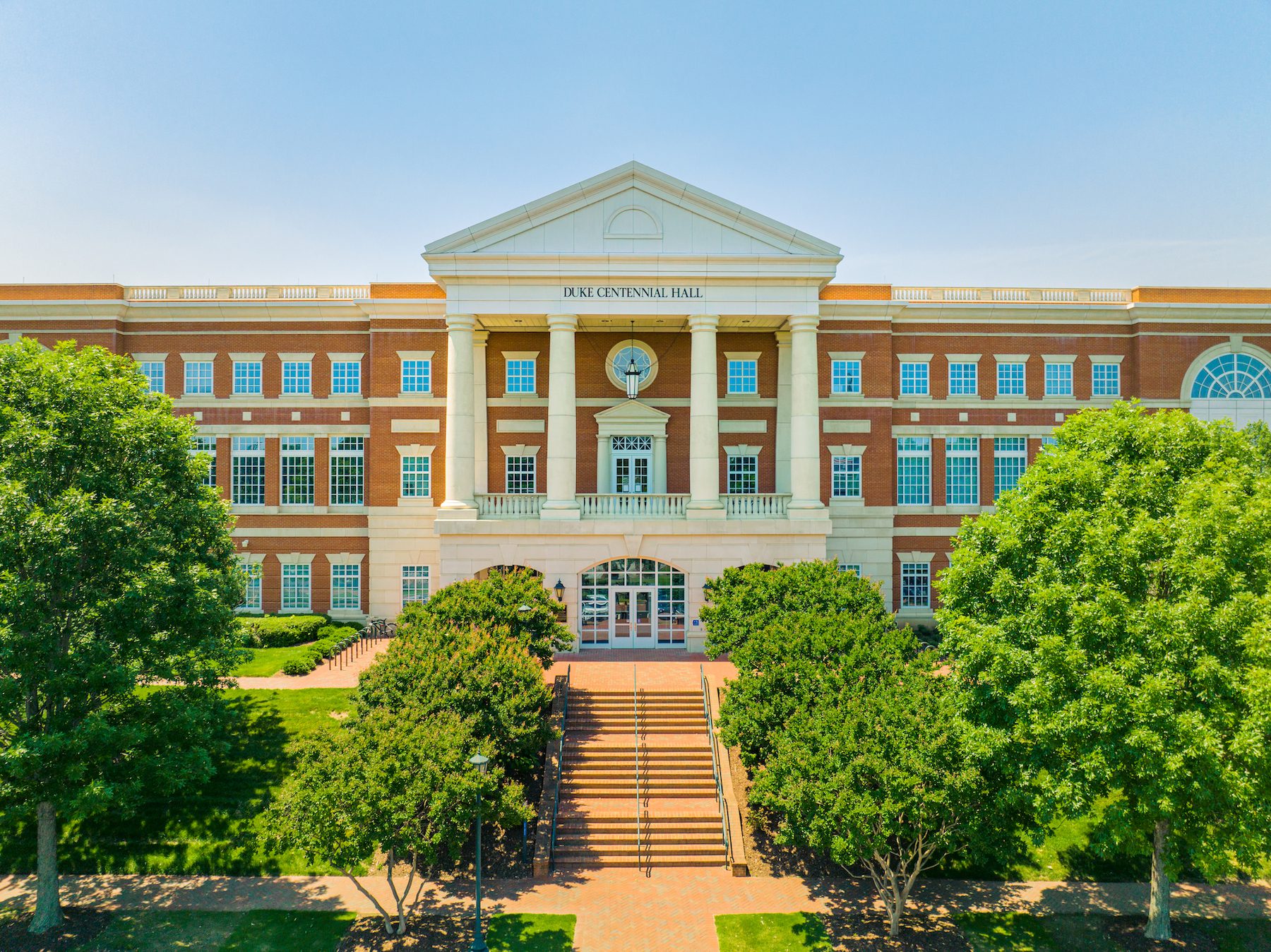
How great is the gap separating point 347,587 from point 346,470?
19.0 ft

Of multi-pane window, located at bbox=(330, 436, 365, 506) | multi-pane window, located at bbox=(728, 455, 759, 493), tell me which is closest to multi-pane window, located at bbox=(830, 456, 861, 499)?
multi-pane window, located at bbox=(728, 455, 759, 493)

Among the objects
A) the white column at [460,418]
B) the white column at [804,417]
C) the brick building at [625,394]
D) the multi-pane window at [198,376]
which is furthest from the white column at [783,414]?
the multi-pane window at [198,376]

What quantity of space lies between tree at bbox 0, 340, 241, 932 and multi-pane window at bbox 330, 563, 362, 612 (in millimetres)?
17349

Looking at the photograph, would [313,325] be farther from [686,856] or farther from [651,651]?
[686,856]

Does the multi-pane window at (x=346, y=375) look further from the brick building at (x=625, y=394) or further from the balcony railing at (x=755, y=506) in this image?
→ the balcony railing at (x=755, y=506)

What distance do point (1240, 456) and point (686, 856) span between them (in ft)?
53.4

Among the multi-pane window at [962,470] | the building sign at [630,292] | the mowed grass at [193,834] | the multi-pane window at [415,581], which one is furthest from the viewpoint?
the multi-pane window at [962,470]

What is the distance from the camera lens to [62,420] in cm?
1766

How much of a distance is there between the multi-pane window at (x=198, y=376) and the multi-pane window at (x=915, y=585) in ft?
117

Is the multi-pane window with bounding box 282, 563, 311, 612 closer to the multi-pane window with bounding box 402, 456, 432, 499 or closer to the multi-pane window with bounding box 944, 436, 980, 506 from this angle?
the multi-pane window with bounding box 402, 456, 432, 499

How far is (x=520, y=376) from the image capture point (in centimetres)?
3691

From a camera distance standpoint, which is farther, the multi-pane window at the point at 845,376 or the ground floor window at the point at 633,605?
the multi-pane window at the point at 845,376

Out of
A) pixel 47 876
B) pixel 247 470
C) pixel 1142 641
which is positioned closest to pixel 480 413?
pixel 247 470

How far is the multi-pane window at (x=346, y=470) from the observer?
3772 centimetres
